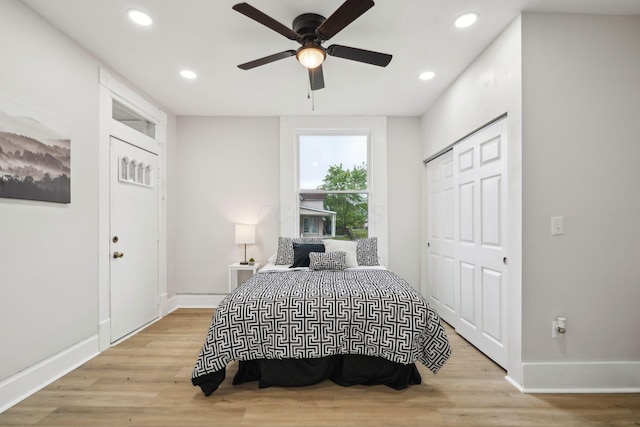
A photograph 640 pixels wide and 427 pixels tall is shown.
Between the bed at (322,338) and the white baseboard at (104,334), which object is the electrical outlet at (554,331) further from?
the white baseboard at (104,334)

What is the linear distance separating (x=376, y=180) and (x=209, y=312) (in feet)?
9.34

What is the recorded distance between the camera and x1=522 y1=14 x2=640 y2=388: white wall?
7.08 ft

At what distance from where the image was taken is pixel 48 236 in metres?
2.29

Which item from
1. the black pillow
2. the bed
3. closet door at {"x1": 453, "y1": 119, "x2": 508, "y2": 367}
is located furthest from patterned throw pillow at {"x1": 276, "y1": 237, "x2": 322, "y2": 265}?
closet door at {"x1": 453, "y1": 119, "x2": 508, "y2": 367}

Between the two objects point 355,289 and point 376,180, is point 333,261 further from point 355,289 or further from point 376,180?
point 376,180

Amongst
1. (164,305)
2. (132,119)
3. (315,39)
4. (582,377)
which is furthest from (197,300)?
(582,377)

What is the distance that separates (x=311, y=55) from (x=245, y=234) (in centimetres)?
248

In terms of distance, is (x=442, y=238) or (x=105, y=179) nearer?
(x=105, y=179)

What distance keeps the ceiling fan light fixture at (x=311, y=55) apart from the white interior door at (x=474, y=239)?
1510mm

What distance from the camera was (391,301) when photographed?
86.0 inches

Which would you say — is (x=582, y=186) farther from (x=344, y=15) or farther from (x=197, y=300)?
(x=197, y=300)

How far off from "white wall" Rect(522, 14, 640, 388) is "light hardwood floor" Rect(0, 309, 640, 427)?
28cm

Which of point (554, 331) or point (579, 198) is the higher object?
point (579, 198)

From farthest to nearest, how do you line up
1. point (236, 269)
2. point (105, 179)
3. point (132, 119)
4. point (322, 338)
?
point (236, 269), point (132, 119), point (105, 179), point (322, 338)
